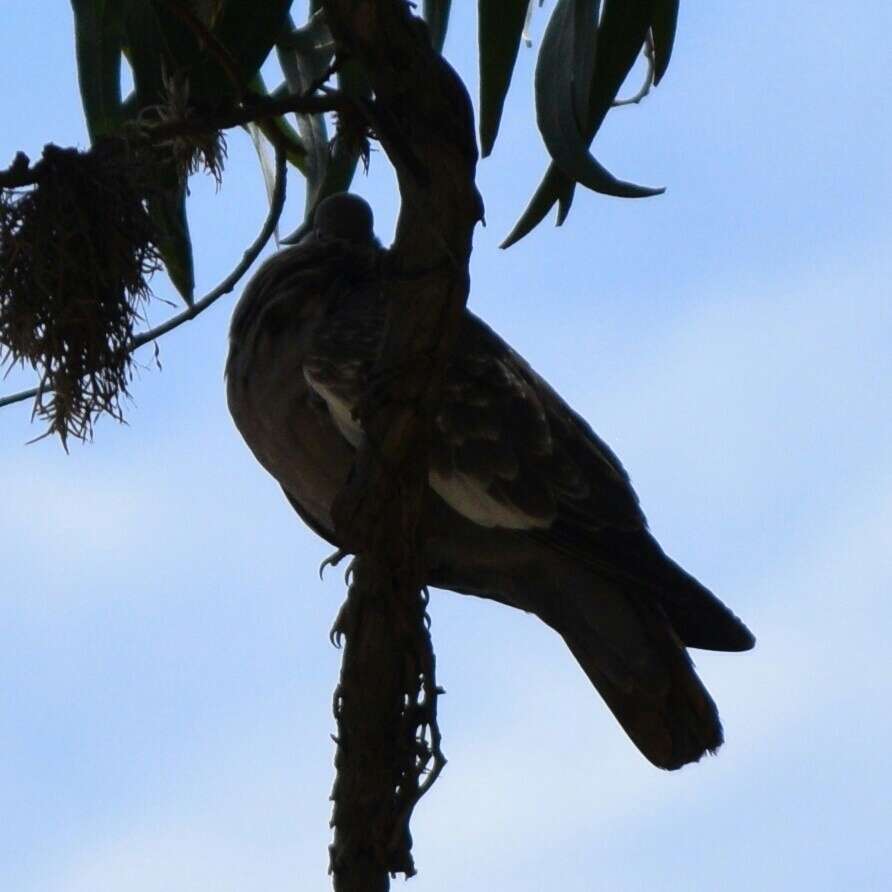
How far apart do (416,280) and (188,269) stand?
115 cm

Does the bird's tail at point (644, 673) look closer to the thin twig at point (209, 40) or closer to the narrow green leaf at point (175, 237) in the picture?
the narrow green leaf at point (175, 237)

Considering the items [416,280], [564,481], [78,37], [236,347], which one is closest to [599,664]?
[564,481]

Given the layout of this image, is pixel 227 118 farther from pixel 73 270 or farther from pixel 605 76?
pixel 605 76

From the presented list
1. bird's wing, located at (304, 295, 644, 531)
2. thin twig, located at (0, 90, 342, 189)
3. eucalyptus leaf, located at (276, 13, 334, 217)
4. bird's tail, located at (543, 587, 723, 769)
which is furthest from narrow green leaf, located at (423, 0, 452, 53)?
bird's tail, located at (543, 587, 723, 769)

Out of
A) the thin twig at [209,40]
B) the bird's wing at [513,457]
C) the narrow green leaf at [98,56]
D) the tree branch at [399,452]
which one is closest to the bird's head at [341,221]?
the bird's wing at [513,457]

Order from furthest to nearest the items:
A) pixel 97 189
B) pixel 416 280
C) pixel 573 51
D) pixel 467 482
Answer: pixel 467 482 → pixel 573 51 → pixel 97 189 → pixel 416 280

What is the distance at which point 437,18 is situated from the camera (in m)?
3.68

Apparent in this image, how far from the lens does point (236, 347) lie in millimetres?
3764

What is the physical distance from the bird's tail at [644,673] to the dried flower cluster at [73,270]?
1103 millimetres

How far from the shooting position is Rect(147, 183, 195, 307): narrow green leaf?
308 cm

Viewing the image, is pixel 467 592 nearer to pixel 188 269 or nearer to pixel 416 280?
pixel 188 269

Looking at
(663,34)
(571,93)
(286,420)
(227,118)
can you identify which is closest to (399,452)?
(227,118)

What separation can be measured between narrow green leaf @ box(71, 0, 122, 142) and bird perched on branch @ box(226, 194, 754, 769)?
0.50 metres

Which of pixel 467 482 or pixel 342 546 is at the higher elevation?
pixel 467 482
